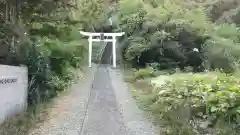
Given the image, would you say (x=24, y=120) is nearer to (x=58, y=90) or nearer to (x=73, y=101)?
(x=73, y=101)

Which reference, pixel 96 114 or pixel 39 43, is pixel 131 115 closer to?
pixel 96 114

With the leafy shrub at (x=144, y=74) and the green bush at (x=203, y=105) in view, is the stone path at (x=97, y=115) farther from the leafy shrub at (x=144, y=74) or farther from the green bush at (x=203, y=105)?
the leafy shrub at (x=144, y=74)

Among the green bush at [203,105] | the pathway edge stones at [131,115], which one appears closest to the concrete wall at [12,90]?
the pathway edge stones at [131,115]

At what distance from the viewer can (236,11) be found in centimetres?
1912

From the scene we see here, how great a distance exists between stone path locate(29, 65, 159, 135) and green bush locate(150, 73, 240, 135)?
1.63 feet

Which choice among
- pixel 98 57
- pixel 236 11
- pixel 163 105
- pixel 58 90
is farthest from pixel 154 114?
pixel 236 11

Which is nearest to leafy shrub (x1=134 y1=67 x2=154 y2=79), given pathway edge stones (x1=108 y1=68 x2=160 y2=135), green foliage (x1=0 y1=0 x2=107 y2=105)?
pathway edge stones (x1=108 y1=68 x2=160 y2=135)

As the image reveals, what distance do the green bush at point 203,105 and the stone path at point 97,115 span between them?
50 cm

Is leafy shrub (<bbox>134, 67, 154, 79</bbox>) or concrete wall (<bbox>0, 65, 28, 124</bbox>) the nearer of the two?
concrete wall (<bbox>0, 65, 28, 124</bbox>)

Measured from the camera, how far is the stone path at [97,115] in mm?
5824

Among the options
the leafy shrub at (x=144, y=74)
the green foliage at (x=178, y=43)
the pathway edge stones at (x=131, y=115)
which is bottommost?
the pathway edge stones at (x=131, y=115)

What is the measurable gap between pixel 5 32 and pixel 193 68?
7.77 m

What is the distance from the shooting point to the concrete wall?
5.63 metres

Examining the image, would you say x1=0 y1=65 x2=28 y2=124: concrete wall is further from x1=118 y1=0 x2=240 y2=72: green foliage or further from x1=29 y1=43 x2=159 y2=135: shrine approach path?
x1=118 y1=0 x2=240 y2=72: green foliage
